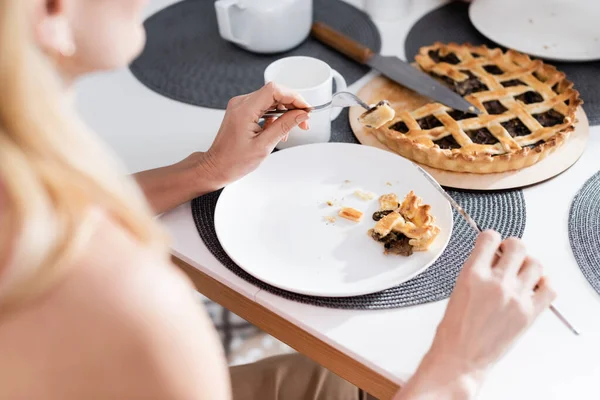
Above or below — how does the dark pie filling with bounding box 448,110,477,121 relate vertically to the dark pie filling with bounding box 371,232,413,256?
above

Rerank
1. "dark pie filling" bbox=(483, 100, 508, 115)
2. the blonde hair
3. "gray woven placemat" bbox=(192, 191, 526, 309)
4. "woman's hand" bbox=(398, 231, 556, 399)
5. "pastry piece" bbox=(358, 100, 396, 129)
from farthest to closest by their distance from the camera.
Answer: "dark pie filling" bbox=(483, 100, 508, 115)
"pastry piece" bbox=(358, 100, 396, 129)
"gray woven placemat" bbox=(192, 191, 526, 309)
"woman's hand" bbox=(398, 231, 556, 399)
the blonde hair

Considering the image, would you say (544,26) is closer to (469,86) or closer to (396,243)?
(469,86)

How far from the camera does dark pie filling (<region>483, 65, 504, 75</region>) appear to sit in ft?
4.37

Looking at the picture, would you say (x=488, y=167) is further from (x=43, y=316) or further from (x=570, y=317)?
(x=43, y=316)

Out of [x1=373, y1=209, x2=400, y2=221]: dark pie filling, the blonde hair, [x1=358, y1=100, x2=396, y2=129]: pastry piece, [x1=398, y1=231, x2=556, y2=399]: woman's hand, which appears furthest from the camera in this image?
[x1=358, y1=100, x2=396, y2=129]: pastry piece

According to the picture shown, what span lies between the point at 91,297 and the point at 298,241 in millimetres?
494

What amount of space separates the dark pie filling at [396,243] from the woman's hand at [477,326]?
16 centimetres

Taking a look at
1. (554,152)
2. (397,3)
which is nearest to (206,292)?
(554,152)

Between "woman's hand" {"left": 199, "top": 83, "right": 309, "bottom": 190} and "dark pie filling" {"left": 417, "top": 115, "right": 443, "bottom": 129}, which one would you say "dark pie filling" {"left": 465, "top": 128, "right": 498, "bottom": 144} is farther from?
"woman's hand" {"left": 199, "top": 83, "right": 309, "bottom": 190}

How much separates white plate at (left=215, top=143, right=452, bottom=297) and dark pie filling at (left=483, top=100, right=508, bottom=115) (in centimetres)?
25

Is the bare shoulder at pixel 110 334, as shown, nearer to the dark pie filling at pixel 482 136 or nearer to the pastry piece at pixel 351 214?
the pastry piece at pixel 351 214

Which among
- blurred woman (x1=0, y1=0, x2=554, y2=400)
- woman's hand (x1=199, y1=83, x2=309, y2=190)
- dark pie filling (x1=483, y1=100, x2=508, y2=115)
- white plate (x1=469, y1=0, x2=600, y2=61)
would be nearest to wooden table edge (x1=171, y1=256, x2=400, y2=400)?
woman's hand (x1=199, y1=83, x2=309, y2=190)

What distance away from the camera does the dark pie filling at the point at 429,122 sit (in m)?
1.21

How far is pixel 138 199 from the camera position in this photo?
59cm
